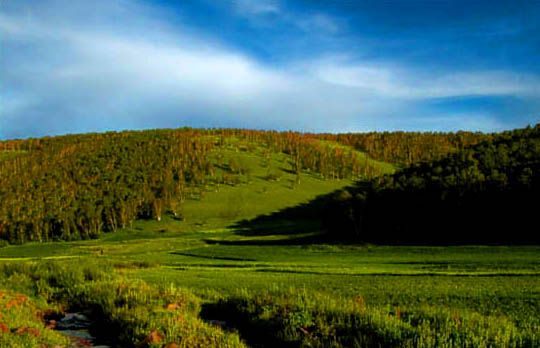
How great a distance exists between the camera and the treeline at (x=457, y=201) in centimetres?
7556

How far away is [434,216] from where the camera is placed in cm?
8344

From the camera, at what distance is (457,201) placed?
81.6 metres

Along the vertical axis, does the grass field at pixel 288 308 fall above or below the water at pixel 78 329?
above

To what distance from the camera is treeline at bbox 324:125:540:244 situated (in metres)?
75.6

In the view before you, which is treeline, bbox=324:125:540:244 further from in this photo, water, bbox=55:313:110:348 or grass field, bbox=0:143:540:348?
water, bbox=55:313:110:348

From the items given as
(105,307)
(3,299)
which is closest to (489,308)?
(105,307)

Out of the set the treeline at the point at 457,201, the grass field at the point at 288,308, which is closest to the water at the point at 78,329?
the grass field at the point at 288,308

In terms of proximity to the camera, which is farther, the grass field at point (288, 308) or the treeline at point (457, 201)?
the treeline at point (457, 201)

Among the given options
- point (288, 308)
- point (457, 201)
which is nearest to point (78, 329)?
point (288, 308)

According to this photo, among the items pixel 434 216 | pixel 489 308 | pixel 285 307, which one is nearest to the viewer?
pixel 285 307

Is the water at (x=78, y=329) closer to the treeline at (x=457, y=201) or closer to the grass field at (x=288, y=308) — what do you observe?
the grass field at (x=288, y=308)

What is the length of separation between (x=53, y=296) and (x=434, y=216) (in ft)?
213

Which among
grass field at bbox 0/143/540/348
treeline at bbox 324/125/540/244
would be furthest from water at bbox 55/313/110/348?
treeline at bbox 324/125/540/244

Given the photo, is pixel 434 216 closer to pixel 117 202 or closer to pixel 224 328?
pixel 224 328
